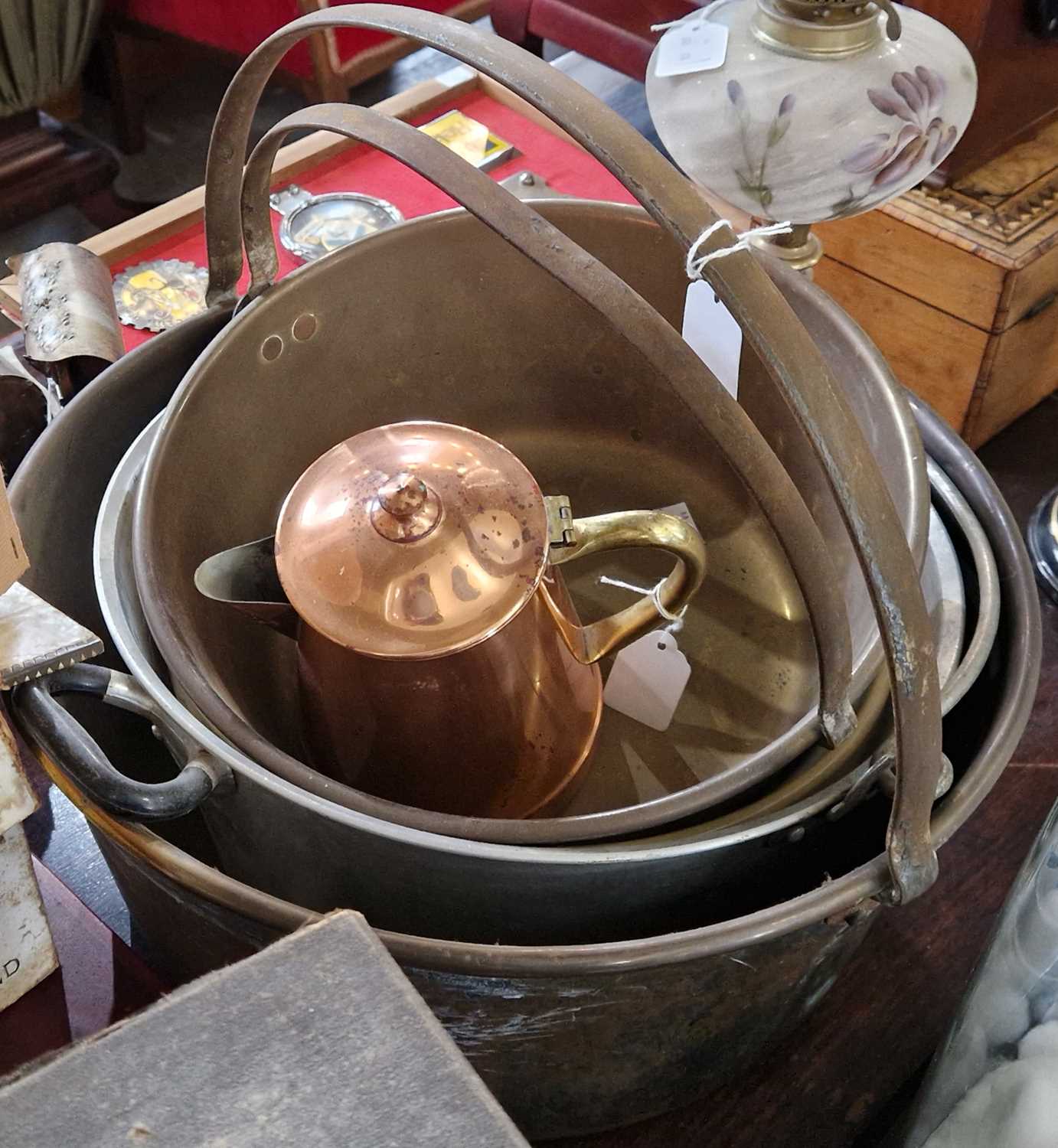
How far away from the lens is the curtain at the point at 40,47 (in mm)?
2002

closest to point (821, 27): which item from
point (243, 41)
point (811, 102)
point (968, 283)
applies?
point (811, 102)

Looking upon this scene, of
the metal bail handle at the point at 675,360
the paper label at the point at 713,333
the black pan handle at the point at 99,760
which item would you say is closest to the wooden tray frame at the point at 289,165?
the paper label at the point at 713,333

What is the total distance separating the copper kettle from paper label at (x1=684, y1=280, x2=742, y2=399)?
0.17m

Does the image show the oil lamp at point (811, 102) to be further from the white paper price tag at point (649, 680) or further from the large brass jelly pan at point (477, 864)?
the large brass jelly pan at point (477, 864)

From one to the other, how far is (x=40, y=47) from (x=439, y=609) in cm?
185

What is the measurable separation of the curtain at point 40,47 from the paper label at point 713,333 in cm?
168

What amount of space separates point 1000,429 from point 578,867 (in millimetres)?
909

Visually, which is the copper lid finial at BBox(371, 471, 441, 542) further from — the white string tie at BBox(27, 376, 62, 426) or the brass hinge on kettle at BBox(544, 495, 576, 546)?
the white string tie at BBox(27, 376, 62, 426)

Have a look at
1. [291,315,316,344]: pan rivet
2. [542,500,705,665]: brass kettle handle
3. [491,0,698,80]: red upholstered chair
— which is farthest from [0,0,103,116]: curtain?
[542,500,705,665]: brass kettle handle

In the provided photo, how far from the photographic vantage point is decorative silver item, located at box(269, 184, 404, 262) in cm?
130

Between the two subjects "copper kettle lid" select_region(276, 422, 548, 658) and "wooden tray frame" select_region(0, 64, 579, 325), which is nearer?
"copper kettle lid" select_region(276, 422, 548, 658)

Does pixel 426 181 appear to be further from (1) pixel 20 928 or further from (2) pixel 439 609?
(1) pixel 20 928

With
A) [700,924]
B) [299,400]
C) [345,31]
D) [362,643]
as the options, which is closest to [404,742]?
[362,643]

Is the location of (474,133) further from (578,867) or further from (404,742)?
(578,867)
